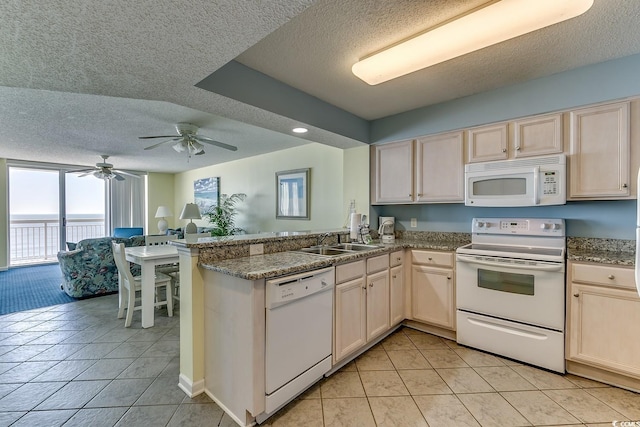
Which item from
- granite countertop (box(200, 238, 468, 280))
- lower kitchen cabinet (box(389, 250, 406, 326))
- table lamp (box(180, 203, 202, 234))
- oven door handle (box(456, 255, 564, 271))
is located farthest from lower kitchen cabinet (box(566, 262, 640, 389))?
table lamp (box(180, 203, 202, 234))

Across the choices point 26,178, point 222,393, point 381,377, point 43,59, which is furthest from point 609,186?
point 26,178

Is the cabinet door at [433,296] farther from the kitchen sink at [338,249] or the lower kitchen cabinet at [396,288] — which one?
the kitchen sink at [338,249]

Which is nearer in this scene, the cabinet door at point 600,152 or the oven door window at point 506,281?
the cabinet door at point 600,152

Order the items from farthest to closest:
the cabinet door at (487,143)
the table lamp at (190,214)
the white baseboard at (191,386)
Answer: the table lamp at (190,214) < the cabinet door at (487,143) < the white baseboard at (191,386)

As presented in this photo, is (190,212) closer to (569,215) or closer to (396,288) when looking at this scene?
(396,288)

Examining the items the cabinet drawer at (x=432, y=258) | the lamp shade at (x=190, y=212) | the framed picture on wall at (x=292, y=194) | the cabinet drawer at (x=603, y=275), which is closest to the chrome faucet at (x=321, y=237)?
the cabinet drawer at (x=432, y=258)

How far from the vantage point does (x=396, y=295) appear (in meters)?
2.82

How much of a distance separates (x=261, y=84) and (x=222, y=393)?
7.39 ft

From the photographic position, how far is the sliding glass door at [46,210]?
6250mm

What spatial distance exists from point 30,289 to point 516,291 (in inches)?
261

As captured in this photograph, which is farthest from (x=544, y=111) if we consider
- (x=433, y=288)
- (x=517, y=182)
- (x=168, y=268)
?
(x=168, y=268)

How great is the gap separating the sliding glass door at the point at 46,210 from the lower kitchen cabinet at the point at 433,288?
7905mm

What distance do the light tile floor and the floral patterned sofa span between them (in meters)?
1.33

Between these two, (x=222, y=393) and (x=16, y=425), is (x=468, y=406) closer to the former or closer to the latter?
(x=222, y=393)
